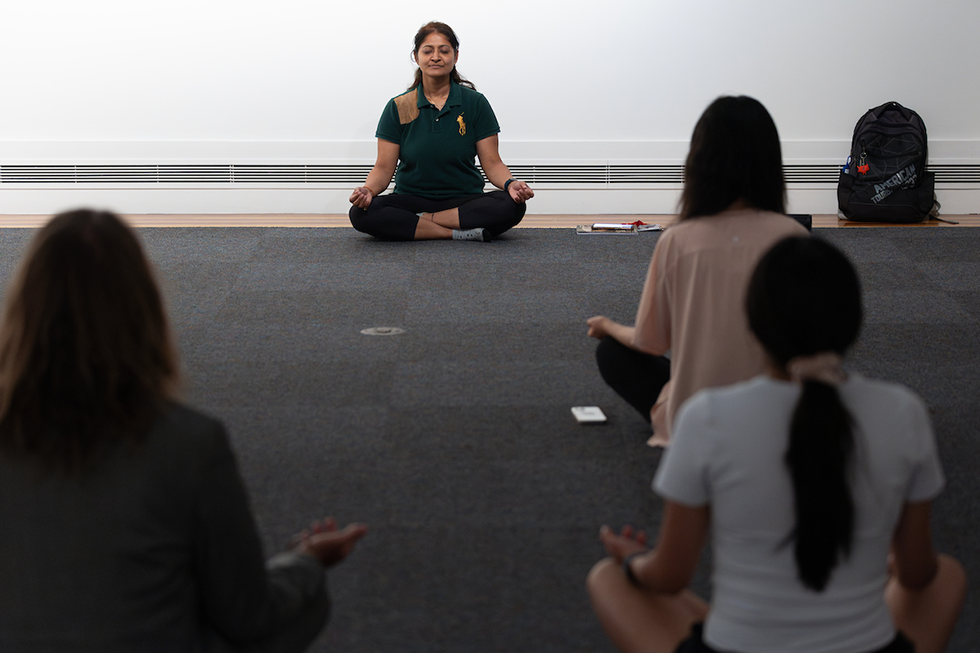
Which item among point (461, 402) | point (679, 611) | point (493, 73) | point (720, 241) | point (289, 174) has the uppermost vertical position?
point (493, 73)

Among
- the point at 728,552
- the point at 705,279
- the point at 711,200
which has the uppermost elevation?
the point at 711,200

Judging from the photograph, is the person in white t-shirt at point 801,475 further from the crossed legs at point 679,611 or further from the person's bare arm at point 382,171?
the person's bare arm at point 382,171

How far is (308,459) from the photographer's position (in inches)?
89.4

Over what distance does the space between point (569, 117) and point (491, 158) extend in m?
1.11

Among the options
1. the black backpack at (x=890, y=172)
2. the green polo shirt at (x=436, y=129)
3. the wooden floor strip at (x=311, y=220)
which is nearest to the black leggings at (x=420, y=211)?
the green polo shirt at (x=436, y=129)

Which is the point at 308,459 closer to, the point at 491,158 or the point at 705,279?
the point at 705,279

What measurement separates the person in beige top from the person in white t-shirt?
2.54 ft

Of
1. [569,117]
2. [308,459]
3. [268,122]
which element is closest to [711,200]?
[308,459]

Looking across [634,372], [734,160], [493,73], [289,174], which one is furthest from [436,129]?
[734,160]

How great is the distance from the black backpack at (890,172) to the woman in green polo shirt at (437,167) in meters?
1.93

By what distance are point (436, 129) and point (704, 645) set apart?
3774 millimetres

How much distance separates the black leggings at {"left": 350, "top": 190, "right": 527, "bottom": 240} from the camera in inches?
185

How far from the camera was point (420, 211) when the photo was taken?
476cm

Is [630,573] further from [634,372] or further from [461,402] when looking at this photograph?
[461,402]
